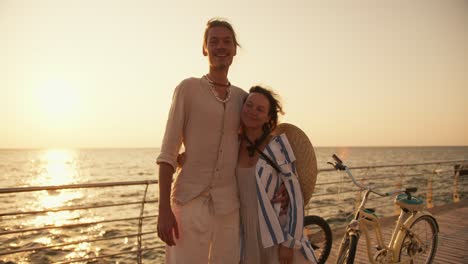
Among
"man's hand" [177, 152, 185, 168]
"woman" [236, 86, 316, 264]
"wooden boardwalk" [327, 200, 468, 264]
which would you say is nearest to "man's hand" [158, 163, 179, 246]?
"man's hand" [177, 152, 185, 168]

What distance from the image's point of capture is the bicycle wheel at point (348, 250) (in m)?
3.28

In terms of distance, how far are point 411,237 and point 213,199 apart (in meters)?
2.93

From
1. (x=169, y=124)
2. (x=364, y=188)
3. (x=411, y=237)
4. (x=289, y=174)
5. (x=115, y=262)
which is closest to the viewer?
(x=169, y=124)

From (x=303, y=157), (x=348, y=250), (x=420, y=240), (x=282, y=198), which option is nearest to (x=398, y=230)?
(x=420, y=240)

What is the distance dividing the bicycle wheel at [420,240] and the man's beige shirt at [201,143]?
2752 millimetres

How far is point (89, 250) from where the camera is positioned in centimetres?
1025

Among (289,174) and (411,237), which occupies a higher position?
(289,174)

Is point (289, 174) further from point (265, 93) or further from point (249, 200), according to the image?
point (265, 93)

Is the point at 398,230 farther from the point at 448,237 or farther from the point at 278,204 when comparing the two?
the point at 448,237

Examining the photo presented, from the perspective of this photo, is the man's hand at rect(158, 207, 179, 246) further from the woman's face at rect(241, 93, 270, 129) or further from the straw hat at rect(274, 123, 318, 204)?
the straw hat at rect(274, 123, 318, 204)

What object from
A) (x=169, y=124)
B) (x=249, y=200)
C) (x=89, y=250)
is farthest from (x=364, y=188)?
(x=89, y=250)

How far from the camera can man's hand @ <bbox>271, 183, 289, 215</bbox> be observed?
90.0 inches

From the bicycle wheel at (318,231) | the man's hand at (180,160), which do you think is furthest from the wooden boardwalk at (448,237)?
the man's hand at (180,160)

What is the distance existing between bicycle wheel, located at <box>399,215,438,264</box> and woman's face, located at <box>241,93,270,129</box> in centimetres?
265
